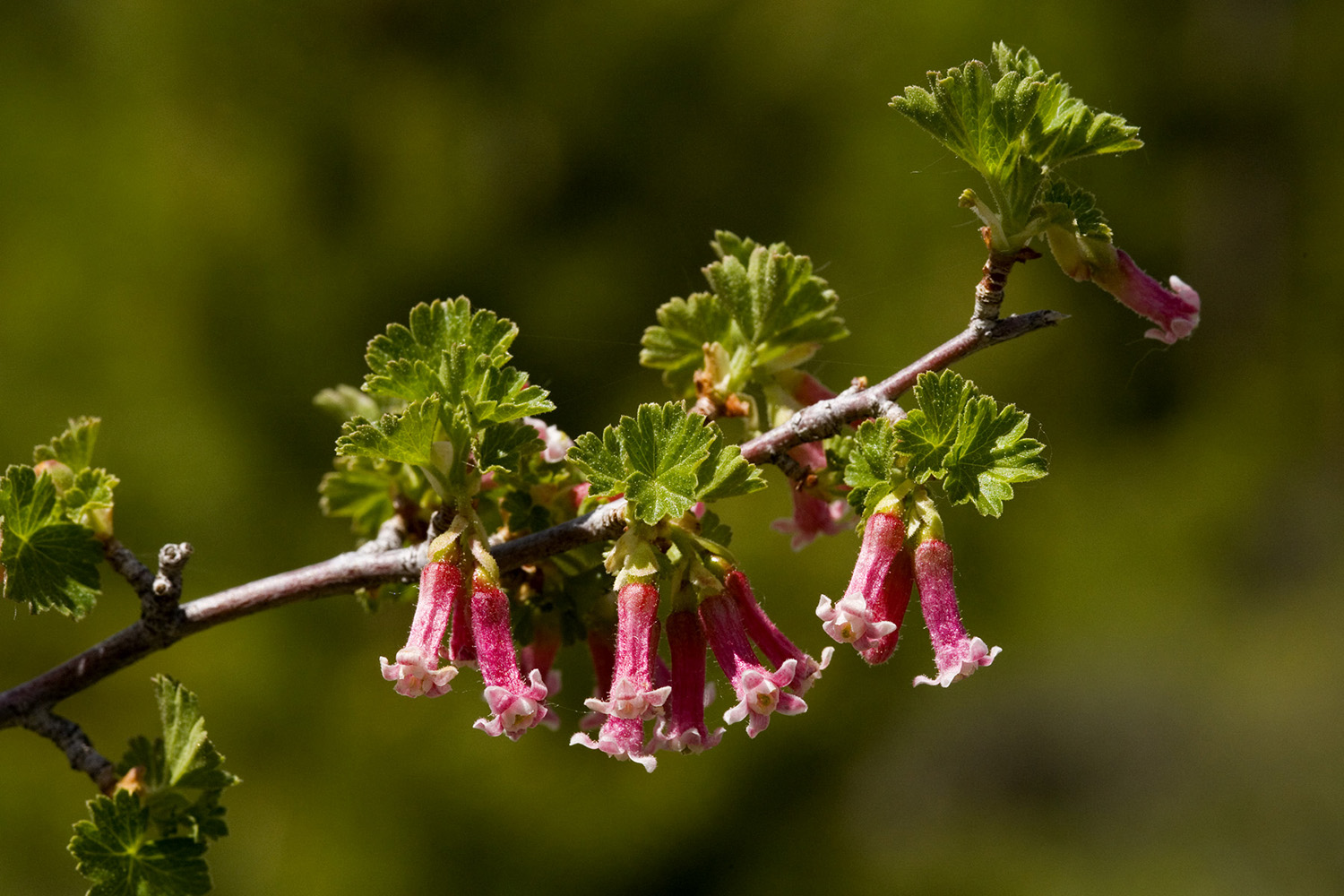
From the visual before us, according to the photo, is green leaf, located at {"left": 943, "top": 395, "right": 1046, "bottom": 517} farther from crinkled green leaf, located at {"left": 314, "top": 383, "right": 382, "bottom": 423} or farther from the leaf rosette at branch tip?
crinkled green leaf, located at {"left": 314, "top": 383, "right": 382, "bottom": 423}

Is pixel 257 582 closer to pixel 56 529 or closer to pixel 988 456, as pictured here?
pixel 56 529

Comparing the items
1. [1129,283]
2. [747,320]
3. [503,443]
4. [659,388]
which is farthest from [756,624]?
[659,388]

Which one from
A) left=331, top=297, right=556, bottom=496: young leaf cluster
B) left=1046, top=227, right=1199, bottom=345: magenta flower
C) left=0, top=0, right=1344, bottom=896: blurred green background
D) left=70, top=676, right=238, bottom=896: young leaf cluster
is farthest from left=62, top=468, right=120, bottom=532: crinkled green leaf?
left=0, top=0, right=1344, bottom=896: blurred green background

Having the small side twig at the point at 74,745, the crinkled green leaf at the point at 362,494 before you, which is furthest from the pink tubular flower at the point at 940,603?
the small side twig at the point at 74,745

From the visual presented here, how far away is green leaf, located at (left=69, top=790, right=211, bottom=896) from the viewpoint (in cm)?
117

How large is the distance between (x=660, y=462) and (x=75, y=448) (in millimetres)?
728

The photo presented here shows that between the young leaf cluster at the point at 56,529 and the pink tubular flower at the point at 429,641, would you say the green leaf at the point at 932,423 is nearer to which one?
the pink tubular flower at the point at 429,641

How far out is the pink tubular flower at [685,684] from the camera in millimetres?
1068

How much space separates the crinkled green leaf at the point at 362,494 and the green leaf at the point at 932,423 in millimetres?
706

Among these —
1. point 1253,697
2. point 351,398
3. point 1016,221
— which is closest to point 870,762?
point 1253,697

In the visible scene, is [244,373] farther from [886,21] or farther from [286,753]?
[886,21]

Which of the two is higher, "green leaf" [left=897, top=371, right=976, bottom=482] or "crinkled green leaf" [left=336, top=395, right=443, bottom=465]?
"crinkled green leaf" [left=336, top=395, right=443, bottom=465]

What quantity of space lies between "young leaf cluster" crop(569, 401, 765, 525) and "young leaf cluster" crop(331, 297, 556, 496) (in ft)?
0.23

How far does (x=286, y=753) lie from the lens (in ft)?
13.6
